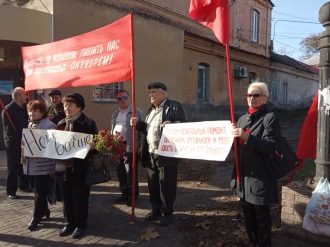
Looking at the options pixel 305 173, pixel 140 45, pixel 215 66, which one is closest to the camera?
pixel 305 173

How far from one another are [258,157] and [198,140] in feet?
2.56

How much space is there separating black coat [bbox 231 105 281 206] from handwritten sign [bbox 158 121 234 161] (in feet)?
0.65

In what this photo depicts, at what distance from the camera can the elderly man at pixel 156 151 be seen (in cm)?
425

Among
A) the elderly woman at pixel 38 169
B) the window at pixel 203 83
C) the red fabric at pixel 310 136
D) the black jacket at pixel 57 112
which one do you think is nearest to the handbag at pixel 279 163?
the red fabric at pixel 310 136

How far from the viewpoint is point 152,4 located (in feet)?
41.3

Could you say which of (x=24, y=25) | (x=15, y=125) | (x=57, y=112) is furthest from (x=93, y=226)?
(x=24, y=25)

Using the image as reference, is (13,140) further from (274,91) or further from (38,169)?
(274,91)

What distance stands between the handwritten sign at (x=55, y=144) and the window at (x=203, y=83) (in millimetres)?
11313

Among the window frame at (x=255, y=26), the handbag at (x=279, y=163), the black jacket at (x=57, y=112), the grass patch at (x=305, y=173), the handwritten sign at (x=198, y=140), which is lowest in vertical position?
the grass patch at (x=305, y=173)

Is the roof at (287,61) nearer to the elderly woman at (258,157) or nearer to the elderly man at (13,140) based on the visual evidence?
the elderly man at (13,140)

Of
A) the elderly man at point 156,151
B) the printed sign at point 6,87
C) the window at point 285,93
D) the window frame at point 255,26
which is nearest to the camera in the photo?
the elderly man at point 156,151

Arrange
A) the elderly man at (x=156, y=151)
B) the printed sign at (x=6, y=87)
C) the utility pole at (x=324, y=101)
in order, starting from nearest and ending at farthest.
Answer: the utility pole at (x=324, y=101)
the elderly man at (x=156, y=151)
the printed sign at (x=6, y=87)

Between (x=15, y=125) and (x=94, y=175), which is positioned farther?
(x=15, y=125)

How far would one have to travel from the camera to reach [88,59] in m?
4.42
